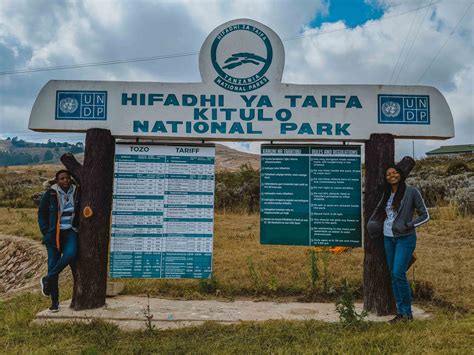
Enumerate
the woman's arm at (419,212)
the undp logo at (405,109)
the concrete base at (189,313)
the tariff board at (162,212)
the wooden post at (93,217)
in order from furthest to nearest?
the tariff board at (162,212) < the undp logo at (405,109) < the wooden post at (93,217) < the concrete base at (189,313) < the woman's arm at (419,212)

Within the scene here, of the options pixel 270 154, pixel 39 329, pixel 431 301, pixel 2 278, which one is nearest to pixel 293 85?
pixel 270 154

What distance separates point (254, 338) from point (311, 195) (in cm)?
214

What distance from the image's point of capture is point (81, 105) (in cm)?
580

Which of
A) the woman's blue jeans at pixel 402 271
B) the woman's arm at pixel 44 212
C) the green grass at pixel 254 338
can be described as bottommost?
the green grass at pixel 254 338

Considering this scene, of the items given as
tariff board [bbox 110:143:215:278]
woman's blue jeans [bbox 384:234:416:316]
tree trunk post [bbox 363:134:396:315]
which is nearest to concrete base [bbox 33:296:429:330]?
tree trunk post [bbox 363:134:396:315]

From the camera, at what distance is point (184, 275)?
589 centimetres

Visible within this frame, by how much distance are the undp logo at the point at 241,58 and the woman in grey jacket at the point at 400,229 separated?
6.85 feet

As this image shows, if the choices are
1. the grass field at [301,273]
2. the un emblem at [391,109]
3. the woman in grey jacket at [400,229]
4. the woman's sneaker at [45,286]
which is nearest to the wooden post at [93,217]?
the woman's sneaker at [45,286]

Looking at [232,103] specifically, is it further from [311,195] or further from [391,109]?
[391,109]

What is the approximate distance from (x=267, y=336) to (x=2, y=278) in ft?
29.1

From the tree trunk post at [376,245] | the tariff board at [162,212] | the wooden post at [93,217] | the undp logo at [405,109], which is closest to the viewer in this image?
the tree trunk post at [376,245]

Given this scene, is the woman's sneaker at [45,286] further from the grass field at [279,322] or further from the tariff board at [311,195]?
the tariff board at [311,195]

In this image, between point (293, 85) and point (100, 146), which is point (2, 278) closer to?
point (100, 146)

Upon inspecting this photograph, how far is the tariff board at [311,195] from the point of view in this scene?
5793 millimetres
